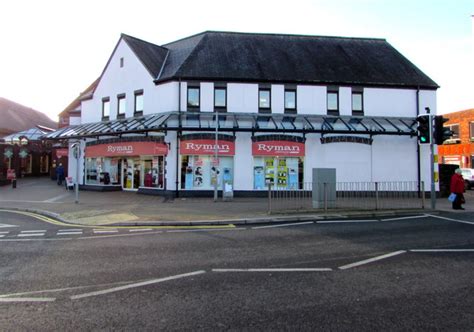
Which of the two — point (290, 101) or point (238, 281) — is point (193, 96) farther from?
point (238, 281)

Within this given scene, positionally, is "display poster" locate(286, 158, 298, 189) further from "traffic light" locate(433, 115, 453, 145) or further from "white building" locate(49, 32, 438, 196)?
"traffic light" locate(433, 115, 453, 145)

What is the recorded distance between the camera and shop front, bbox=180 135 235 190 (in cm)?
2156

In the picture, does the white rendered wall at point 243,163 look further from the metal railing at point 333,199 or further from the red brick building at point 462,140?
the red brick building at point 462,140

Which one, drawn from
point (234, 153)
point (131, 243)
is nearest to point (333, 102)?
point (234, 153)

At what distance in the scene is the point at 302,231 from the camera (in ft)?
34.5

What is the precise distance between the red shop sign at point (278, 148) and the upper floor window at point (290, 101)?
2.43 m

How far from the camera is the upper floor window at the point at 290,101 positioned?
23297 millimetres

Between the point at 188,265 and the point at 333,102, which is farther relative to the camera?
the point at 333,102

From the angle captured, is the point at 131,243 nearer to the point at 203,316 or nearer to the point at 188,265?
the point at 188,265

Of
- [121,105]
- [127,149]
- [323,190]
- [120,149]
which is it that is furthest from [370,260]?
[121,105]

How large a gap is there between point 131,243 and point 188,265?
2.71 m

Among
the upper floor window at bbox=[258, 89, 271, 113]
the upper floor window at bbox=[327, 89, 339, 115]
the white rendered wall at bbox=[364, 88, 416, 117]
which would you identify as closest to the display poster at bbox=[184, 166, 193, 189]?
the upper floor window at bbox=[258, 89, 271, 113]

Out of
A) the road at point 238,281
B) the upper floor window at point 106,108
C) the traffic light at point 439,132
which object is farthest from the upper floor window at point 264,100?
the road at point 238,281

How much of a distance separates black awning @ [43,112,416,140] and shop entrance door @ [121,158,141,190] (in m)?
2.76
